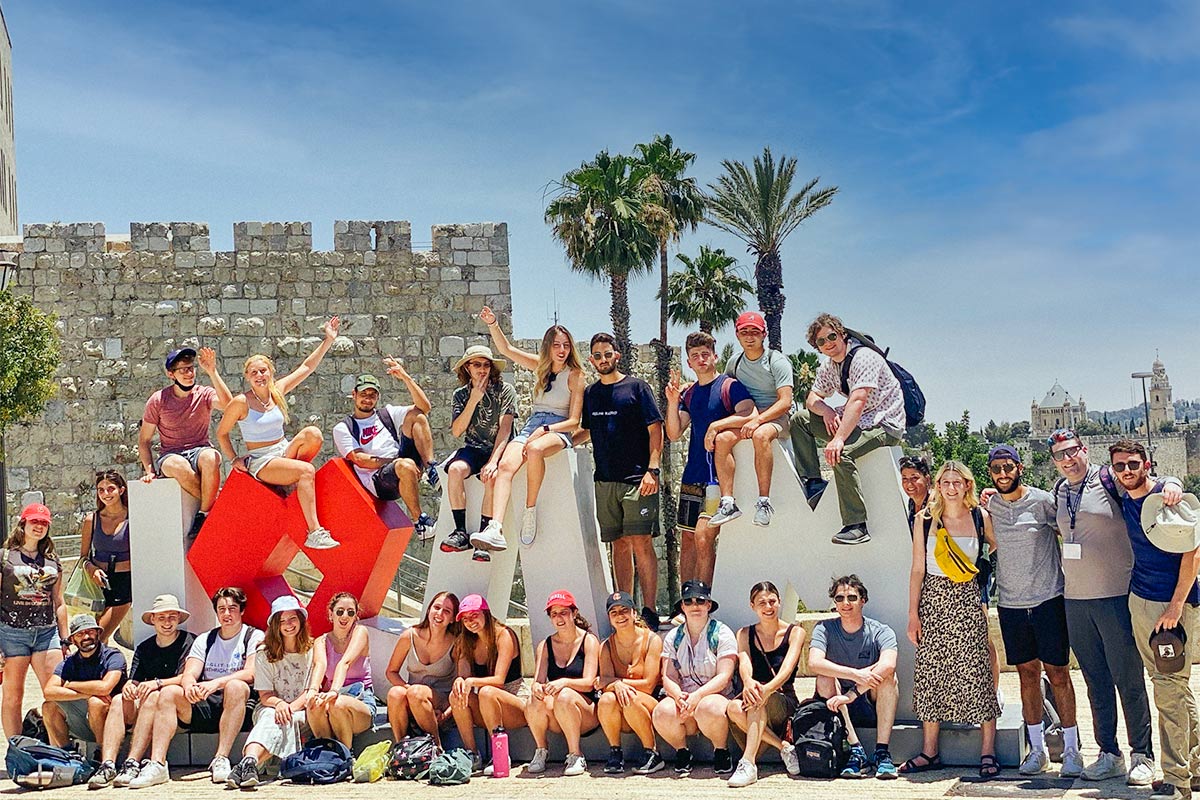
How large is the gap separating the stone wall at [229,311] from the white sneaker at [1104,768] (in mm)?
11035

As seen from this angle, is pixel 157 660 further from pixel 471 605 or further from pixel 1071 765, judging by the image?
pixel 1071 765

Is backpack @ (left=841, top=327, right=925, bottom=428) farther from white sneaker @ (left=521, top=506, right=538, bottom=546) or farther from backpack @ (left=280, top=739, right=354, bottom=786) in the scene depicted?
backpack @ (left=280, top=739, right=354, bottom=786)

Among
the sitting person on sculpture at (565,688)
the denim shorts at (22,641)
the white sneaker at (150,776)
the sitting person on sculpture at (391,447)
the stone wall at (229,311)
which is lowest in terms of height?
the white sneaker at (150,776)

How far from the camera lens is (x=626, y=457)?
7.87 m

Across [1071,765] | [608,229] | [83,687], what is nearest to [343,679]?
[83,687]

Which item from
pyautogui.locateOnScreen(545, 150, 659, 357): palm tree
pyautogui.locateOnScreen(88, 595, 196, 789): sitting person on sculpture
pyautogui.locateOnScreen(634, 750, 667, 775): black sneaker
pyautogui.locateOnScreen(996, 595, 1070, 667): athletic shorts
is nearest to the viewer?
pyautogui.locateOnScreen(996, 595, 1070, 667): athletic shorts

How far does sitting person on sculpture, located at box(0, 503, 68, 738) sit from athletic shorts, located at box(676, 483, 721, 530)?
13.6 feet

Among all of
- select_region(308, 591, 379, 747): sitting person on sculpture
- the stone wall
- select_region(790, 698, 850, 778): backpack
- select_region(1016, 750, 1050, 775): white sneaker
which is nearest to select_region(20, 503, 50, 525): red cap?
select_region(308, 591, 379, 747): sitting person on sculpture

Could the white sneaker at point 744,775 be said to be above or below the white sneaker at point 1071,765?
Result: below

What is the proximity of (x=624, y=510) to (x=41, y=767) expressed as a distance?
3932 mm

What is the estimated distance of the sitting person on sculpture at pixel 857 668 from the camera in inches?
261

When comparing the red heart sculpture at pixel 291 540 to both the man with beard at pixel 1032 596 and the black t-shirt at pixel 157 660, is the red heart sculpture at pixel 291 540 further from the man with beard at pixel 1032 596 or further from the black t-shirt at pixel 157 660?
the man with beard at pixel 1032 596

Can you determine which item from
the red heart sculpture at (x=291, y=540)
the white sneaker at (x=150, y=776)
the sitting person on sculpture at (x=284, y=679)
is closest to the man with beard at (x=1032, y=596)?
the red heart sculpture at (x=291, y=540)

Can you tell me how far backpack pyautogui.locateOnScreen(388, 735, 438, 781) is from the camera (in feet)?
23.2
